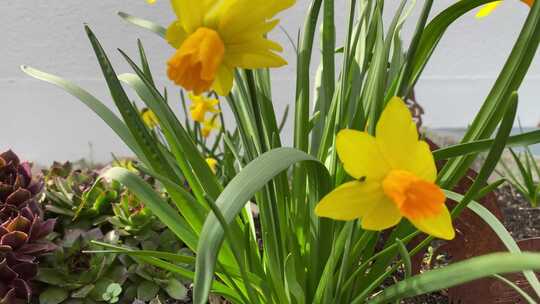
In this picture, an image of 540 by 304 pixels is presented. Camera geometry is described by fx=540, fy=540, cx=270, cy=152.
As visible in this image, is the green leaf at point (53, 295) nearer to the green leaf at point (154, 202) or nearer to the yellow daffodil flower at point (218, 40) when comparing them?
the green leaf at point (154, 202)

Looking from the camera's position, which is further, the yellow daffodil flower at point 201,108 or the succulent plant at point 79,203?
the yellow daffodil flower at point 201,108

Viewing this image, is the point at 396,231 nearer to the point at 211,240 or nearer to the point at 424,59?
the point at 424,59

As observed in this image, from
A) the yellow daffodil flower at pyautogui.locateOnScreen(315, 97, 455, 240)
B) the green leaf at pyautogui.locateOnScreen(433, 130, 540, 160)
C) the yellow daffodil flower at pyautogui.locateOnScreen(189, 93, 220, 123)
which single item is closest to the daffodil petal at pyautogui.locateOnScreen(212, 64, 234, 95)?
the yellow daffodil flower at pyautogui.locateOnScreen(315, 97, 455, 240)

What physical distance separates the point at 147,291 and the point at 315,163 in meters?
0.40

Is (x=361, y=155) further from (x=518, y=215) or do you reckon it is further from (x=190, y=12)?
(x=518, y=215)

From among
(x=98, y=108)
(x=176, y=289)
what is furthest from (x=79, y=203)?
(x=98, y=108)

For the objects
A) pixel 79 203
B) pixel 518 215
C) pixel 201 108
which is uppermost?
pixel 201 108

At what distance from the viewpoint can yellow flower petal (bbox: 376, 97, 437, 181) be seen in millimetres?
365

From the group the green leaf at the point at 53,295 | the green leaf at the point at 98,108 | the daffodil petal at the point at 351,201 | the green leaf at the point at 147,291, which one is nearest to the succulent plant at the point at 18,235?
the green leaf at the point at 53,295

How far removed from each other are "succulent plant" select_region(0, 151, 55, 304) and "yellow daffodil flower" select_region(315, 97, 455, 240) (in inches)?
20.3

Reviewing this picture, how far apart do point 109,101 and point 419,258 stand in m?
1.35

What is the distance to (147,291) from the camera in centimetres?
75

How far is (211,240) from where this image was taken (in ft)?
1.09

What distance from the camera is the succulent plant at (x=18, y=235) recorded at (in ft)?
2.31
